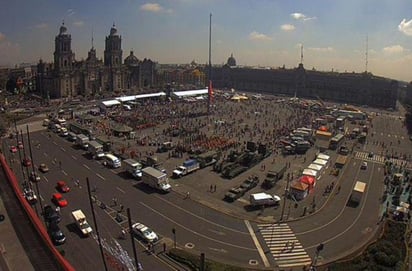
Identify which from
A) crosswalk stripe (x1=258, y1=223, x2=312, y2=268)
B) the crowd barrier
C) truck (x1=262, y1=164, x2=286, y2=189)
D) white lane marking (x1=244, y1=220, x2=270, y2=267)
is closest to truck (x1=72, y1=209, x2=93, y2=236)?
the crowd barrier

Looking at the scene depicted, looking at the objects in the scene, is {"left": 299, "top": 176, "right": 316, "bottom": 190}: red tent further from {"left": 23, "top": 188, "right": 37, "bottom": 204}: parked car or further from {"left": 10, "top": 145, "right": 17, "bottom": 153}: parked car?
{"left": 10, "top": 145, "right": 17, "bottom": 153}: parked car

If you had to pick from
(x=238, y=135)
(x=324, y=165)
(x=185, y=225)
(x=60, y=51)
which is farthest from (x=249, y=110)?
(x=185, y=225)

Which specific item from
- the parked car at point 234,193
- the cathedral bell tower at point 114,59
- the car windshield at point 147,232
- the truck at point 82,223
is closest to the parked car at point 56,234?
the truck at point 82,223

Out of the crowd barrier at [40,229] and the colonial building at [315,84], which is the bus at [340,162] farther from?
the colonial building at [315,84]

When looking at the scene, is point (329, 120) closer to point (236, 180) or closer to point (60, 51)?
point (236, 180)

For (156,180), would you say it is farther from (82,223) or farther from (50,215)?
(50,215)
